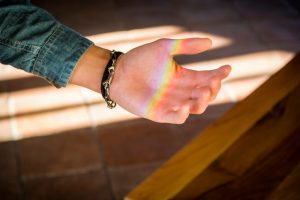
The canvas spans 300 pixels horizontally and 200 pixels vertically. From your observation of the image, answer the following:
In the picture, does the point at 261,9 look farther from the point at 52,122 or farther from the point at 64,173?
the point at 64,173

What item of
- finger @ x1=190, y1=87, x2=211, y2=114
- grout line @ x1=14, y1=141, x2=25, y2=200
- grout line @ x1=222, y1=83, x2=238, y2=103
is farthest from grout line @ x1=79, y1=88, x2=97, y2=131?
finger @ x1=190, y1=87, x2=211, y2=114

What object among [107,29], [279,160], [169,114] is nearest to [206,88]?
[169,114]

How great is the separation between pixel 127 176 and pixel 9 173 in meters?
0.46

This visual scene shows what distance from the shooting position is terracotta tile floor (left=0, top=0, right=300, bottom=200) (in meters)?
1.40

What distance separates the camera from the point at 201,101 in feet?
2.58

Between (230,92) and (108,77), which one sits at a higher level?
(108,77)

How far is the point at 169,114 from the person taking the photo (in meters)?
0.80

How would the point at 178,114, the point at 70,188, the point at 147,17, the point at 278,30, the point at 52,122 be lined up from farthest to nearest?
1. the point at 147,17
2. the point at 278,30
3. the point at 52,122
4. the point at 70,188
5. the point at 178,114

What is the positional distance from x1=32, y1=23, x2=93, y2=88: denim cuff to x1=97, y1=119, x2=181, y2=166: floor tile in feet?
2.32

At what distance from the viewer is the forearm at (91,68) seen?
0.87 meters

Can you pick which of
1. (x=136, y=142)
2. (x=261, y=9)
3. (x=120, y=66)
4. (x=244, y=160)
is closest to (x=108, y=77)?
(x=120, y=66)

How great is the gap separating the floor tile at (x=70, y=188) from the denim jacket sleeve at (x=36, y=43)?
0.64 metres

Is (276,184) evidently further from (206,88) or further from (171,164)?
(206,88)

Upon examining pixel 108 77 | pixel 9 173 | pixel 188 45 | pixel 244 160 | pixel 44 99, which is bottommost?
pixel 9 173
